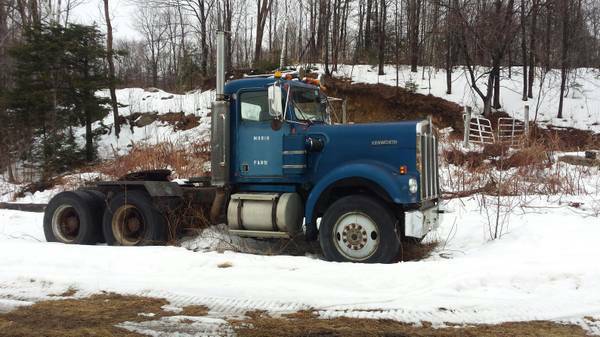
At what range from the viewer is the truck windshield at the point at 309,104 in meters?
7.32

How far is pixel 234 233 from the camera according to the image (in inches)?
288

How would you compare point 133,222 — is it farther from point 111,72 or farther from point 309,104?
point 111,72

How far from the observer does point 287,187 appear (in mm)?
7348

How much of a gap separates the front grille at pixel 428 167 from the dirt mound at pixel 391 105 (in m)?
17.8

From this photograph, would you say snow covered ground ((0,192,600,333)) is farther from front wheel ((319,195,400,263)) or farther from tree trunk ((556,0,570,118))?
tree trunk ((556,0,570,118))

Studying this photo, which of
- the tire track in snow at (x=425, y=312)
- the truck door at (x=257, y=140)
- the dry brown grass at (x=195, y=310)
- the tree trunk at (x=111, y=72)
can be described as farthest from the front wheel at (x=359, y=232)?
the tree trunk at (x=111, y=72)

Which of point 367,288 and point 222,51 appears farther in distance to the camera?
point 222,51

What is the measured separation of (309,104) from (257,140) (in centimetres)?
101

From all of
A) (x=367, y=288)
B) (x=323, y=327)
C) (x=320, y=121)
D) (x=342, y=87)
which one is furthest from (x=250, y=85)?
(x=342, y=87)

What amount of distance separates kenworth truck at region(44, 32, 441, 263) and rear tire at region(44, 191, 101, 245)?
0.02 m

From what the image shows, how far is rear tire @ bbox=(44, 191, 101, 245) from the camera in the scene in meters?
8.09

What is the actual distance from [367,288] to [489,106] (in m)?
22.4

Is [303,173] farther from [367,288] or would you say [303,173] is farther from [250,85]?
[367,288]

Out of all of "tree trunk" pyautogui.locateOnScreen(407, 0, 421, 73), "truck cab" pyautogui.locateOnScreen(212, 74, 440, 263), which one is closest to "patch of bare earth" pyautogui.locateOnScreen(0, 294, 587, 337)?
"truck cab" pyautogui.locateOnScreen(212, 74, 440, 263)
